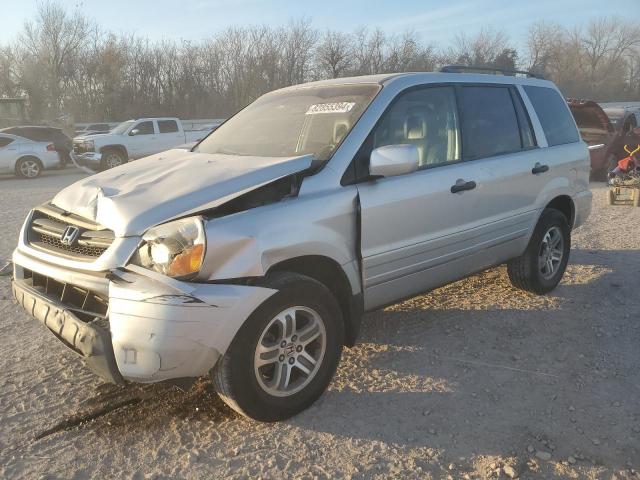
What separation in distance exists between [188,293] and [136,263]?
13.5 inches

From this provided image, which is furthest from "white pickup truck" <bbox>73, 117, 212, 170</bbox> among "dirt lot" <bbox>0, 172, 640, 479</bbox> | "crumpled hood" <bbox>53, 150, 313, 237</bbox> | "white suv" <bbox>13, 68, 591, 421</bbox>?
"crumpled hood" <bbox>53, 150, 313, 237</bbox>

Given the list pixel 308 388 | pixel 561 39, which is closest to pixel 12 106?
pixel 308 388

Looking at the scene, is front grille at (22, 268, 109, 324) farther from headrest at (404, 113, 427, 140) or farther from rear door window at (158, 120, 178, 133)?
rear door window at (158, 120, 178, 133)

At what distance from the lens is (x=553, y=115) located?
188 inches

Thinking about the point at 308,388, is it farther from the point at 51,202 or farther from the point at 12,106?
the point at 12,106

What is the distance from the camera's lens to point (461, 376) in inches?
130

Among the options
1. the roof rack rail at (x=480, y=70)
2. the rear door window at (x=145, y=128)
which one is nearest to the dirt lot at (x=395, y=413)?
the roof rack rail at (x=480, y=70)

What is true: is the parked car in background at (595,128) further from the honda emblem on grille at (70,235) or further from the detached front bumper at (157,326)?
the honda emblem on grille at (70,235)

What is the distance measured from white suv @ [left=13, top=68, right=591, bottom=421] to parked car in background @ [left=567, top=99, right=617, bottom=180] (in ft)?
29.9

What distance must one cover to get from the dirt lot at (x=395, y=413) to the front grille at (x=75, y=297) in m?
0.65

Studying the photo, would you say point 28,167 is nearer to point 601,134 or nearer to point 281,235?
point 601,134

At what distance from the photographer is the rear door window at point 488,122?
3844mm

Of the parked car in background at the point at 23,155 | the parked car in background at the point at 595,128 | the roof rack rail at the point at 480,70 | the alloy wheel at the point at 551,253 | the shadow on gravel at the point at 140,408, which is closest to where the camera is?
the shadow on gravel at the point at 140,408

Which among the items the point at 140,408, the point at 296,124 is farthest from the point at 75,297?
the point at 296,124
